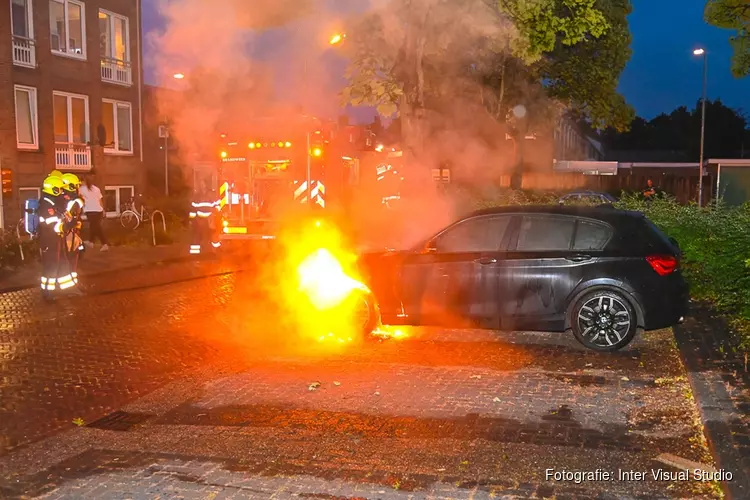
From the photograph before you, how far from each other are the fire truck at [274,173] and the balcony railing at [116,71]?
11.5m

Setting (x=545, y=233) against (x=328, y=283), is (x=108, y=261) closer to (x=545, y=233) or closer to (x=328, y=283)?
(x=328, y=283)

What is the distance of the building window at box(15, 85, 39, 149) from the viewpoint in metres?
21.2

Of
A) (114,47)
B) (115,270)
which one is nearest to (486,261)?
(115,270)

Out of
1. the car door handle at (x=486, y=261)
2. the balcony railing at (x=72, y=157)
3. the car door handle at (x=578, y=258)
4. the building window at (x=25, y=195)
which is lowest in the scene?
the car door handle at (x=486, y=261)

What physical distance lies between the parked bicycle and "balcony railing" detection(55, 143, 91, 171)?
1.82 metres

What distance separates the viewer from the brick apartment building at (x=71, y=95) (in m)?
20.5

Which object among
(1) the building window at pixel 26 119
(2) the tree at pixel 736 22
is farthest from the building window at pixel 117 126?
(2) the tree at pixel 736 22

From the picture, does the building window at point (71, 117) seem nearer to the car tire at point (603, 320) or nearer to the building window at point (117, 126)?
the building window at point (117, 126)

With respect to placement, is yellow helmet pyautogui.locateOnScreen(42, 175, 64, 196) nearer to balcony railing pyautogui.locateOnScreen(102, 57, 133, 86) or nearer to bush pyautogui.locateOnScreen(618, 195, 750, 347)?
bush pyautogui.locateOnScreen(618, 195, 750, 347)

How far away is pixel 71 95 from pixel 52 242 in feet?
44.9

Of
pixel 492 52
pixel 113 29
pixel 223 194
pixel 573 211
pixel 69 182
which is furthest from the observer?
pixel 113 29

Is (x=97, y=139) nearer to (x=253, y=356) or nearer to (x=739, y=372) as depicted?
(x=253, y=356)

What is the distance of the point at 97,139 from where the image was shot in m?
23.3

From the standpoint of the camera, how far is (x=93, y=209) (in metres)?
16.6
